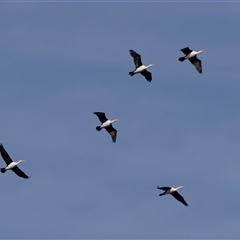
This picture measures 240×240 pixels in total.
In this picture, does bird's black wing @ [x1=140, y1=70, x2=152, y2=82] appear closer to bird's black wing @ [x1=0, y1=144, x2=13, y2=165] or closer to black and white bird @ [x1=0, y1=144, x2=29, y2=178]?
black and white bird @ [x1=0, y1=144, x2=29, y2=178]

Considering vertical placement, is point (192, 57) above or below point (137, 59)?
above

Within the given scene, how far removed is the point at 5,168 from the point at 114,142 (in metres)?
7.98

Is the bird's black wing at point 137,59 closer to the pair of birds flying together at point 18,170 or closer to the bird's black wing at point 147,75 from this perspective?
the bird's black wing at point 147,75

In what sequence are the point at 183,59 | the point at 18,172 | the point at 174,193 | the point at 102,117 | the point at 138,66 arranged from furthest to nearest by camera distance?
the point at 138,66 → the point at 102,117 → the point at 183,59 → the point at 18,172 → the point at 174,193

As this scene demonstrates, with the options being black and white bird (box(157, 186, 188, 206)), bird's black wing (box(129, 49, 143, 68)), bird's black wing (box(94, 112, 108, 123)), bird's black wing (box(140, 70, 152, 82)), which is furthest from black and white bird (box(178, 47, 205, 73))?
black and white bird (box(157, 186, 188, 206))

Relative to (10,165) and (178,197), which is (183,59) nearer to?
(178,197)

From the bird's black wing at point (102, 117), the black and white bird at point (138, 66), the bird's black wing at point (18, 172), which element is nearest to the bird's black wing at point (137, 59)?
the black and white bird at point (138, 66)

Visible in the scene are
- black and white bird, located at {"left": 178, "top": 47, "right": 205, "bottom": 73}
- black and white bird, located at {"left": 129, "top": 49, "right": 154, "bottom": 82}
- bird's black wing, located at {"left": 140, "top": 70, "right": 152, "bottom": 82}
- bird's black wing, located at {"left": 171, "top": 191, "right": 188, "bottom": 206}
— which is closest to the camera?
bird's black wing, located at {"left": 171, "top": 191, "right": 188, "bottom": 206}

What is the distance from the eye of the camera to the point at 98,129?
73938 millimetres

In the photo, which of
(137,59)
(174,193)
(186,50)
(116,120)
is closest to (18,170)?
(116,120)

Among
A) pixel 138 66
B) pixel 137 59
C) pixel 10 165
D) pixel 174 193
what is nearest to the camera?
pixel 174 193

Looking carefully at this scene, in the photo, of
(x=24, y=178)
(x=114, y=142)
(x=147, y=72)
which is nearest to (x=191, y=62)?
(x=147, y=72)

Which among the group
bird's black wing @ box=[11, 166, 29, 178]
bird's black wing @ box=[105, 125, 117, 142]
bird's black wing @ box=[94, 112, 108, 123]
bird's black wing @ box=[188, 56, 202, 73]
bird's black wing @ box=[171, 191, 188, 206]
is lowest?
bird's black wing @ box=[171, 191, 188, 206]

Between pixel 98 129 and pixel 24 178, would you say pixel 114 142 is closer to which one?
pixel 98 129
